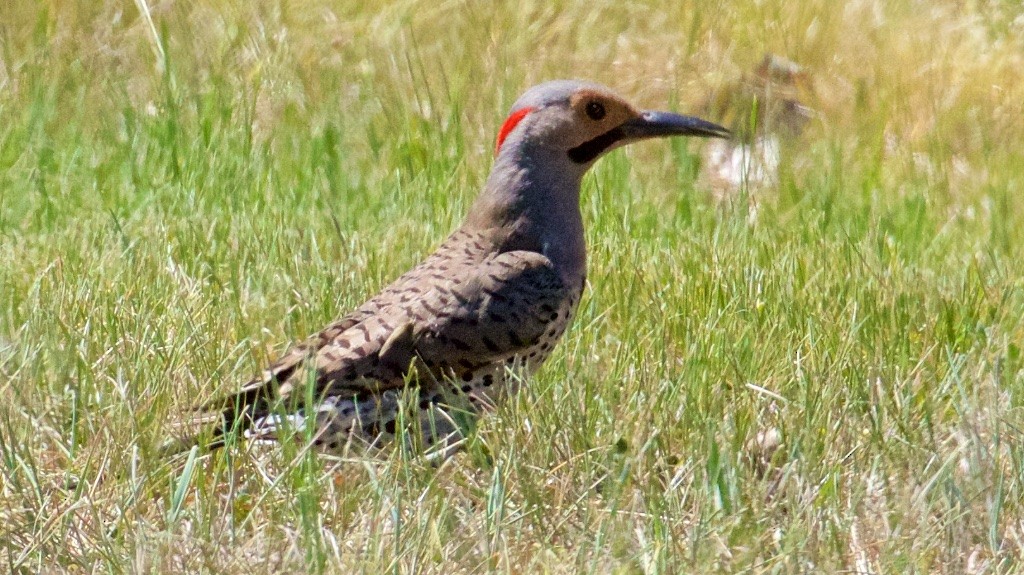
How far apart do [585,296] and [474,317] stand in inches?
37.5

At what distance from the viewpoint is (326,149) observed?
6.45 meters

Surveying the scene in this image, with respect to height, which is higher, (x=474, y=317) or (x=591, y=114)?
(x=591, y=114)

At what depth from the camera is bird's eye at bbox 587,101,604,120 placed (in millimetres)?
4340

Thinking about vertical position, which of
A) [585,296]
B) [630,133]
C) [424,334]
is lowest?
[585,296]

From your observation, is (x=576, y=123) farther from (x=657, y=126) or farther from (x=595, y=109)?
(x=657, y=126)

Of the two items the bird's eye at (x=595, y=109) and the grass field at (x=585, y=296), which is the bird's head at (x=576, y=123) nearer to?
the bird's eye at (x=595, y=109)

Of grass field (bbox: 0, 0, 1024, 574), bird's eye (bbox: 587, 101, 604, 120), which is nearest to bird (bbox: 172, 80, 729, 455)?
bird's eye (bbox: 587, 101, 604, 120)

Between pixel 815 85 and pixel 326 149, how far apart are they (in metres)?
2.40

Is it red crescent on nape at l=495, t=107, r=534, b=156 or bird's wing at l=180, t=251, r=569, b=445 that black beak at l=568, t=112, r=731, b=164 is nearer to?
red crescent on nape at l=495, t=107, r=534, b=156

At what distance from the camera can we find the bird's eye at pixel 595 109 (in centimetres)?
434

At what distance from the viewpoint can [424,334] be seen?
3984 mm

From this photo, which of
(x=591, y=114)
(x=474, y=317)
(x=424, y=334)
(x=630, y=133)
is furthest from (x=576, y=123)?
(x=424, y=334)

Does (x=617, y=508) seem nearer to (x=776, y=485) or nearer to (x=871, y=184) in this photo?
(x=776, y=485)

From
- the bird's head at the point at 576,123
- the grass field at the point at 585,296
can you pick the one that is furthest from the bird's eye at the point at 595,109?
the grass field at the point at 585,296
